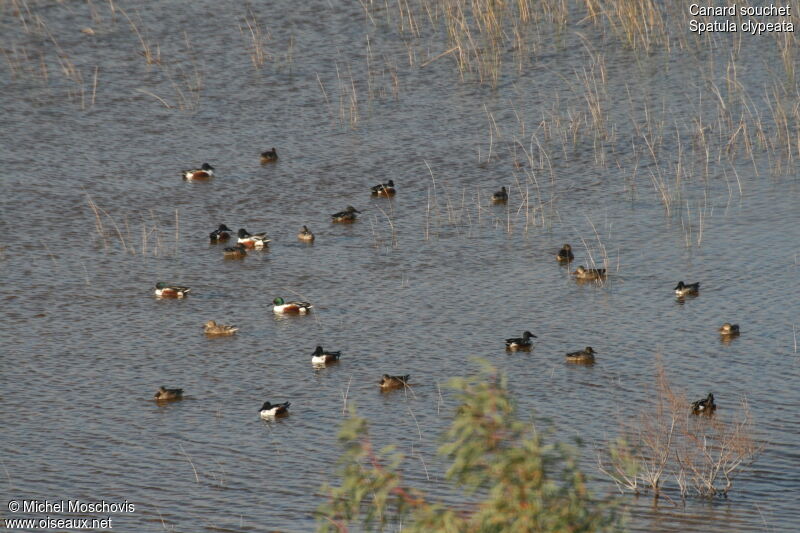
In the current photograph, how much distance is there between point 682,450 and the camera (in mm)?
16703

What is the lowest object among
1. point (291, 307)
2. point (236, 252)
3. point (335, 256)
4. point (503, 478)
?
point (291, 307)

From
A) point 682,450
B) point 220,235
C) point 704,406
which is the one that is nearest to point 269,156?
point 220,235

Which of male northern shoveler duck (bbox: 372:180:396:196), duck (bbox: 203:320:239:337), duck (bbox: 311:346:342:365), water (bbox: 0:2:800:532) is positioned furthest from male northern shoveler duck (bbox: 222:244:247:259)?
duck (bbox: 311:346:342:365)

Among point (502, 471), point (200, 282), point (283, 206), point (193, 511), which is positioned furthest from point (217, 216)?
point (502, 471)

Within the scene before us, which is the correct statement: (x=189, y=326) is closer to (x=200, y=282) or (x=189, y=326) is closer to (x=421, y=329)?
(x=200, y=282)

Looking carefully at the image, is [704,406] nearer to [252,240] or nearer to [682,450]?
[682,450]

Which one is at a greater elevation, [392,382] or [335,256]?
[335,256]

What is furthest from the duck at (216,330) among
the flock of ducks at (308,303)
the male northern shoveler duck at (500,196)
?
the male northern shoveler duck at (500,196)

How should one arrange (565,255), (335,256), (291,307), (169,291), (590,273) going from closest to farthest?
1. (291,307)
2. (590,273)
3. (169,291)
4. (565,255)
5. (335,256)

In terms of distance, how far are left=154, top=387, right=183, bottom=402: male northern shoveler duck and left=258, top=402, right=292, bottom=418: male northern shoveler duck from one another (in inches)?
53.1

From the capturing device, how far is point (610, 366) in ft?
66.6

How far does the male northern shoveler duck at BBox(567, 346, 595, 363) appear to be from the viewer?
20.4 meters

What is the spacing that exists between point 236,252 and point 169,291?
2285mm

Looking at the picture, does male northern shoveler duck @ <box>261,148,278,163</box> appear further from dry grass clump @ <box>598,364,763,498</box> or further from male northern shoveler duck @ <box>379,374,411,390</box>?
dry grass clump @ <box>598,364,763,498</box>
